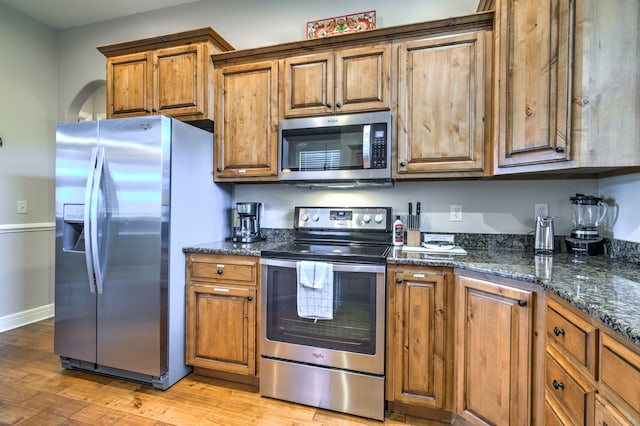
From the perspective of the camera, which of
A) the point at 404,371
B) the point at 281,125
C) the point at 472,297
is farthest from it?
the point at 281,125

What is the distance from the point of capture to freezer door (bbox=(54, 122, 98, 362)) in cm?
207

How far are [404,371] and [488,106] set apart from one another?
162 centimetres

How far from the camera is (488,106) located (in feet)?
6.05

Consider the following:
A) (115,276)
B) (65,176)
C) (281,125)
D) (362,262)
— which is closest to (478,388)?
(362,262)

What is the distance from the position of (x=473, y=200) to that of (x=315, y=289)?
1307mm

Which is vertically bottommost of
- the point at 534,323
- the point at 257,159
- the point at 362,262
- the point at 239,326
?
the point at 239,326

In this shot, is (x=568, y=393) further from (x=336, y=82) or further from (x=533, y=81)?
(x=336, y=82)

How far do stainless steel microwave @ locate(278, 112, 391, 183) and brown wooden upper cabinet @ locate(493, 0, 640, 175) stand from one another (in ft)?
2.41

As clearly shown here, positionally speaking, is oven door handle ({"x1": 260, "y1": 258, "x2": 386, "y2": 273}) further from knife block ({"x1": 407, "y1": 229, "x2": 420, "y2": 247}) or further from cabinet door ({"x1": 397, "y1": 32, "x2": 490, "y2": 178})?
cabinet door ({"x1": 397, "y1": 32, "x2": 490, "y2": 178})

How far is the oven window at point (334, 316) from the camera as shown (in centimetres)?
174

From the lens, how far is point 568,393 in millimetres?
1011

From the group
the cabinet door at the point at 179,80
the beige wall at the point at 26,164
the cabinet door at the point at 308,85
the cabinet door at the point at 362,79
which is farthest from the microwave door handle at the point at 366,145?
the beige wall at the point at 26,164

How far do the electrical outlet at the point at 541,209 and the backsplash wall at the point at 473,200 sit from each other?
0.02 meters

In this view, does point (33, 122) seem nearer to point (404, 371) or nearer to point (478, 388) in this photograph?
point (404, 371)
